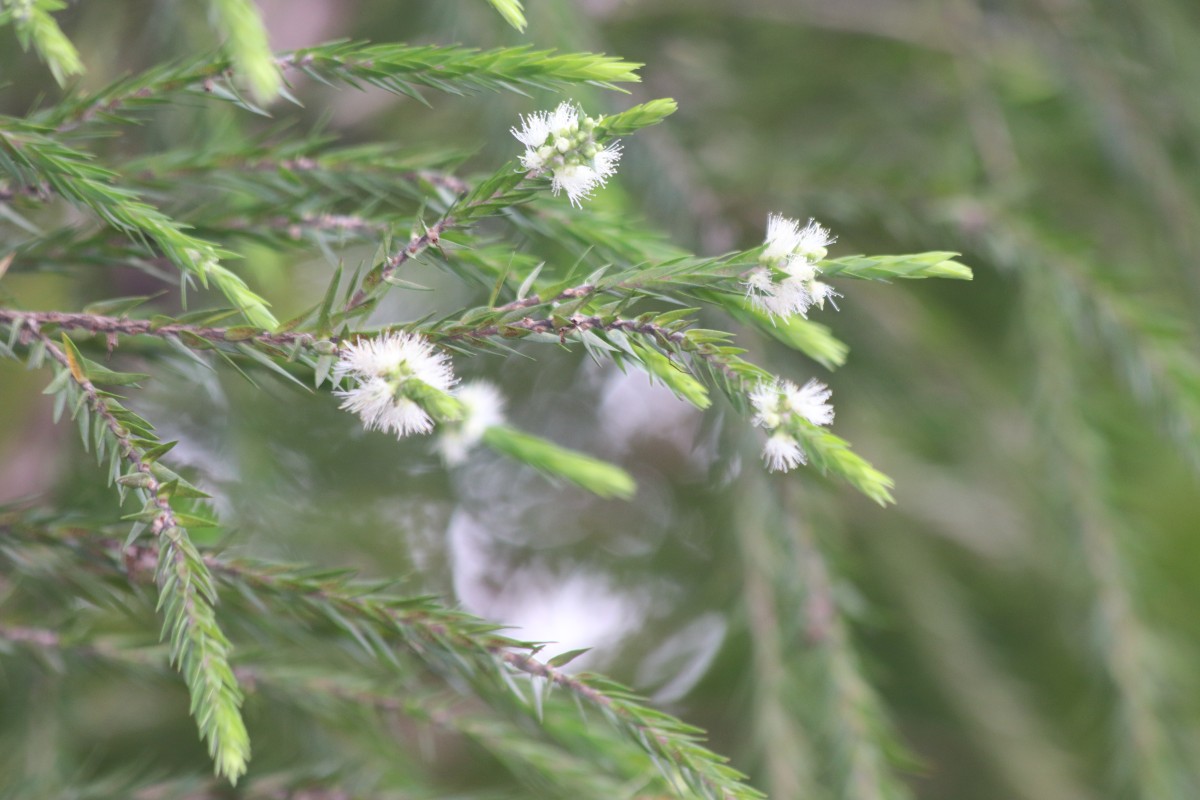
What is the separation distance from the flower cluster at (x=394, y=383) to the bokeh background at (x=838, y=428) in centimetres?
36

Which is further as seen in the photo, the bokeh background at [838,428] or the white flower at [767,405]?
the bokeh background at [838,428]

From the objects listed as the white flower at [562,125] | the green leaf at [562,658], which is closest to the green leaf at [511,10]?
the white flower at [562,125]

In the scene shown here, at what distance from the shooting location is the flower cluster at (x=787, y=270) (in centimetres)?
70

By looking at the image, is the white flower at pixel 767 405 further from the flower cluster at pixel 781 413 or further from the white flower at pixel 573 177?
the white flower at pixel 573 177

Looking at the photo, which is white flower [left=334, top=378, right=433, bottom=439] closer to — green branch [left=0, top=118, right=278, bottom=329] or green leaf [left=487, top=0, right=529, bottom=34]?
green branch [left=0, top=118, right=278, bottom=329]

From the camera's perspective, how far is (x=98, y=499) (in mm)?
1104

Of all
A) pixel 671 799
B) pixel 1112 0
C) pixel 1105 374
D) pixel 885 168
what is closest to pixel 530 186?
pixel 671 799

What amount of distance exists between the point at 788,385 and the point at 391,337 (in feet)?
1.07

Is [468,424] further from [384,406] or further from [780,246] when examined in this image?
[780,246]

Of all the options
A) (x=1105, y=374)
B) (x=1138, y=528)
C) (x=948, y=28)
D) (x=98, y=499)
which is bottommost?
(x=98, y=499)

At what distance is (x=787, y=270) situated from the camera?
2.31ft

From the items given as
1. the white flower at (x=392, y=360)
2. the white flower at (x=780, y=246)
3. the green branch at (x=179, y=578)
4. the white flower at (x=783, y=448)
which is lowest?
the green branch at (x=179, y=578)

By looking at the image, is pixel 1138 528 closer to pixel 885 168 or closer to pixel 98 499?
pixel 885 168

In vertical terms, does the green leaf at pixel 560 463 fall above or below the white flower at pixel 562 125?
below
